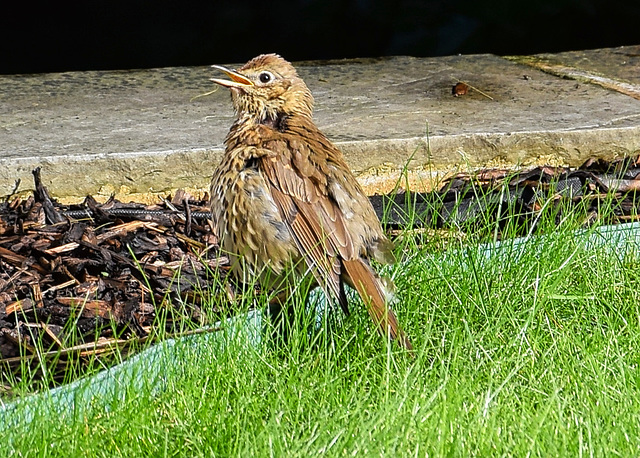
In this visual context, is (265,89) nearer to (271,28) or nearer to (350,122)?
(350,122)

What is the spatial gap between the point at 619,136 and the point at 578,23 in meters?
4.30

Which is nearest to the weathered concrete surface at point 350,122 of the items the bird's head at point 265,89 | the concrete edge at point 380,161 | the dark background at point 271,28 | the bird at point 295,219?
the concrete edge at point 380,161

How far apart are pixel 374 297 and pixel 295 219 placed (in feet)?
1.57

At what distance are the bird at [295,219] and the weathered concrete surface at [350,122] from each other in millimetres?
917

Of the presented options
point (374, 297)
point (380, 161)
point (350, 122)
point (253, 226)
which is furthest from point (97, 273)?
point (350, 122)

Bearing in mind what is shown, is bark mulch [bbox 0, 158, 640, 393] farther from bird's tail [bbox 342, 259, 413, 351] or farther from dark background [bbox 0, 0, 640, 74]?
dark background [bbox 0, 0, 640, 74]

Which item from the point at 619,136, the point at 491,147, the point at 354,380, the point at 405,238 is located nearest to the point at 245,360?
the point at 354,380

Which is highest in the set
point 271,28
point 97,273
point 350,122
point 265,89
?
point 265,89

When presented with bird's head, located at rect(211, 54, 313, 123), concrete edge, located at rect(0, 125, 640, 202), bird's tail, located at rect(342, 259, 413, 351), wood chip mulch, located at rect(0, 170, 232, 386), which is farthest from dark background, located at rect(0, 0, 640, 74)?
bird's tail, located at rect(342, 259, 413, 351)

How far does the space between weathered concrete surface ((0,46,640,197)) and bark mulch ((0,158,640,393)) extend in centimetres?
16

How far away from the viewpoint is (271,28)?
32.3ft

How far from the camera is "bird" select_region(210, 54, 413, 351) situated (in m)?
4.33

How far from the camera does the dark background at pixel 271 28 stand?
32.1ft

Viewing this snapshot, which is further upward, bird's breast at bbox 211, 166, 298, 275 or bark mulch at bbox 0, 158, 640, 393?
bird's breast at bbox 211, 166, 298, 275
